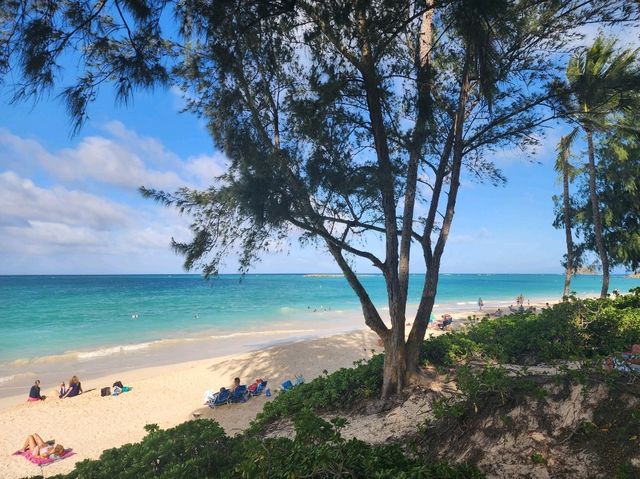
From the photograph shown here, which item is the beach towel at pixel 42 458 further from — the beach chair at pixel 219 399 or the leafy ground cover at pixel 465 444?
the leafy ground cover at pixel 465 444

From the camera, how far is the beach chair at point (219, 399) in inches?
465

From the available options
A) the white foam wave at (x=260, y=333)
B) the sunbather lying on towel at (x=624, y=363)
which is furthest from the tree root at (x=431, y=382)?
the white foam wave at (x=260, y=333)

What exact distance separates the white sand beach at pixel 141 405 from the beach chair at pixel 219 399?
25cm

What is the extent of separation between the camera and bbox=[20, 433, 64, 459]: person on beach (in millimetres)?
9016

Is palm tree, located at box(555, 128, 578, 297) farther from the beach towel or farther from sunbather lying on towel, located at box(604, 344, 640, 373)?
the beach towel

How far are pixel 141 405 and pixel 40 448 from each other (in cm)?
359

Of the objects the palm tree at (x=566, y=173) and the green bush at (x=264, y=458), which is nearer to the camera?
the green bush at (x=264, y=458)

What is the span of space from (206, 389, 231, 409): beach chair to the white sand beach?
251 millimetres

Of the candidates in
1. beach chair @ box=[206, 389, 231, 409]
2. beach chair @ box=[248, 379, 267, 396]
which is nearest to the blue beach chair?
beach chair @ box=[248, 379, 267, 396]

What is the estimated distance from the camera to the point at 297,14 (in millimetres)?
5336

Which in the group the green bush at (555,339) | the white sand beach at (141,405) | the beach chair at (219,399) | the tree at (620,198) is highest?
the tree at (620,198)

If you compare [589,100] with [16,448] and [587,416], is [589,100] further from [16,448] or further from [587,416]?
[16,448]

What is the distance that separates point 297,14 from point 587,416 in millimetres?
5756

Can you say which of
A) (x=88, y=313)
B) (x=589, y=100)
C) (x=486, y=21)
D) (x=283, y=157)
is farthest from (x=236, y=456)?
(x=88, y=313)
